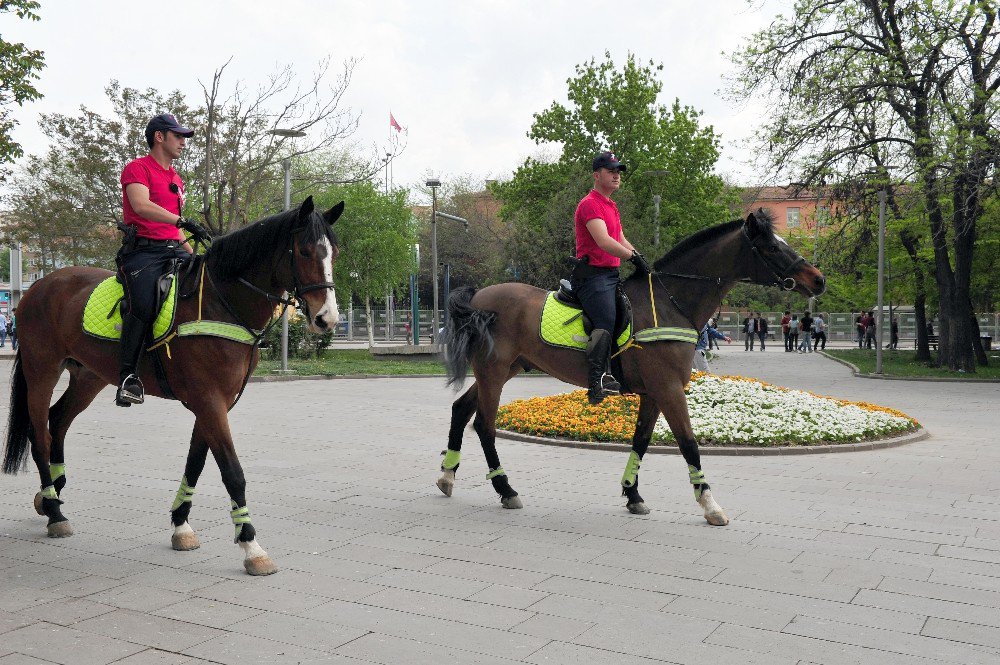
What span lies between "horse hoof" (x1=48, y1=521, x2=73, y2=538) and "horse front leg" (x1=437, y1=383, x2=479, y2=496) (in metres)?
3.03

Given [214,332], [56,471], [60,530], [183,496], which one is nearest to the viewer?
[214,332]

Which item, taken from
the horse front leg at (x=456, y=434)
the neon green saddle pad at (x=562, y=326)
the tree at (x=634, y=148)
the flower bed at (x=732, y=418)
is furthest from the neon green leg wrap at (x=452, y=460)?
the tree at (x=634, y=148)

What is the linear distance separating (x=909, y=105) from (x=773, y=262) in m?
23.5

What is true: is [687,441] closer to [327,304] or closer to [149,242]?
[327,304]

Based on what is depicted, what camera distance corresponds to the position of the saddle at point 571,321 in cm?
723

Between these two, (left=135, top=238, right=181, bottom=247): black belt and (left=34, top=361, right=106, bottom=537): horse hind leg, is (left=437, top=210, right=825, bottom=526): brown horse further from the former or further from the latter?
(left=34, top=361, right=106, bottom=537): horse hind leg

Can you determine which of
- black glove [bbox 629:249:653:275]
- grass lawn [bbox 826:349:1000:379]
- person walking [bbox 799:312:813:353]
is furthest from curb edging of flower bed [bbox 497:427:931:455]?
person walking [bbox 799:312:813:353]

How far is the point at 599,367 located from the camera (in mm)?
7184

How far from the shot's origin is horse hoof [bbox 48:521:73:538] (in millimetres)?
6387

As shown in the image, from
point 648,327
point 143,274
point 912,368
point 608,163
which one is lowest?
point 912,368

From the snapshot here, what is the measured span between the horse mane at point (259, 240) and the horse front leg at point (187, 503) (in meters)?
1.18

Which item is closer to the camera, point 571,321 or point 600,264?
point 600,264

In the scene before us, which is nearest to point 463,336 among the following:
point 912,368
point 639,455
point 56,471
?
point 639,455

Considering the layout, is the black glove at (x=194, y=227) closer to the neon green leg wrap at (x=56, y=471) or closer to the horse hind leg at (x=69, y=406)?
the horse hind leg at (x=69, y=406)
